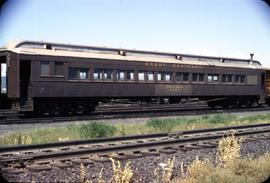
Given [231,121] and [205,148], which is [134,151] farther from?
[231,121]

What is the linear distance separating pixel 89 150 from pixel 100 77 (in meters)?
12.0

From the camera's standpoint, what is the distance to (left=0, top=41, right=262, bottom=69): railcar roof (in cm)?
1881

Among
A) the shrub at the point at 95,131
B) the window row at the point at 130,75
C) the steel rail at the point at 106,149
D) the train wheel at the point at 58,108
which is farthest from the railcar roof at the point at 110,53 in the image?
the steel rail at the point at 106,149

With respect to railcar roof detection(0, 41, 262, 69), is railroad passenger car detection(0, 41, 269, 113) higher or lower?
lower

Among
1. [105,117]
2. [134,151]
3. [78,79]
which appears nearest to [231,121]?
[105,117]

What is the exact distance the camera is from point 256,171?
771 centimetres

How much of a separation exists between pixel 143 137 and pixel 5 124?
614 cm

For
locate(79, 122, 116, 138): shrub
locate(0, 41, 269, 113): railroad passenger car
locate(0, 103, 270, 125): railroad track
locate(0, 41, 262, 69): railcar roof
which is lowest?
locate(0, 103, 270, 125): railroad track

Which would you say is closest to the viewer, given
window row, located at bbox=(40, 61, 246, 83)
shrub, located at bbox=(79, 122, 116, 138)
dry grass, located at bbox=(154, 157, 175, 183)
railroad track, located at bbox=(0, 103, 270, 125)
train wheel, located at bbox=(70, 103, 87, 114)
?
dry grass, located at bbox=(154, 157, 175, 183)

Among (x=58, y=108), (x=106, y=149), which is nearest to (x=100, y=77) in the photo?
(x=58, y=108)

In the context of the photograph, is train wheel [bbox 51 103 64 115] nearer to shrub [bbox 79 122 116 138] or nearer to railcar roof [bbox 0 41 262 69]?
railcar roof [bbox 0 41 262 69]

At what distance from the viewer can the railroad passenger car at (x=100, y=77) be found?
18578 millimetres

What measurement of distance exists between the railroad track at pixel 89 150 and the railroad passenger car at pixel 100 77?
26.3 feet

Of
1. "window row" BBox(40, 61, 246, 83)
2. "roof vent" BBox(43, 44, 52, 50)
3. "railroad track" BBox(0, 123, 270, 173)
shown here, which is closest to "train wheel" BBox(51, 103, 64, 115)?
"window row" BBox(40, 61, 246, 83)
